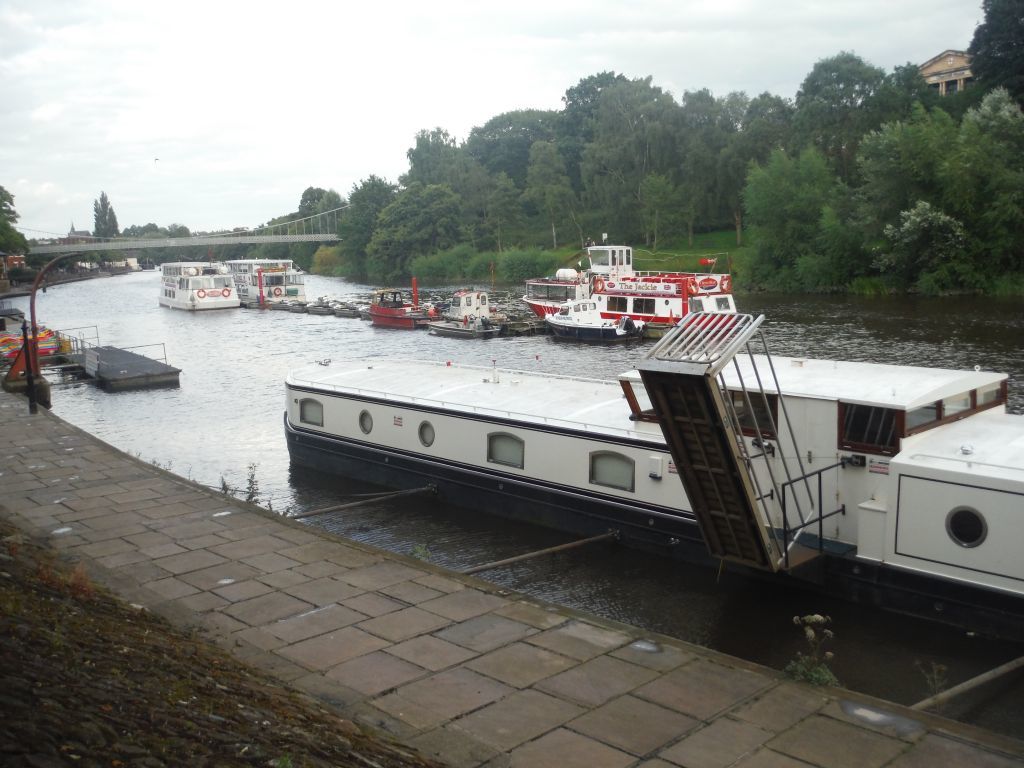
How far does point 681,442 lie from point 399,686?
559 centimetres

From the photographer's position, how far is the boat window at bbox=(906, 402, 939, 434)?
1385 centimetres

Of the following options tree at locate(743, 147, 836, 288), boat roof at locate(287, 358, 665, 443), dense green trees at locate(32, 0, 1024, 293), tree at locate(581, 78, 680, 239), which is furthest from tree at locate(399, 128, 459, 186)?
boat roof at locate(287, 358, 665, 443)

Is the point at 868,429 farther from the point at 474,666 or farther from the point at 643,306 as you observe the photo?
the point at 643,306

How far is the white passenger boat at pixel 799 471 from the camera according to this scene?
1247 centimetres

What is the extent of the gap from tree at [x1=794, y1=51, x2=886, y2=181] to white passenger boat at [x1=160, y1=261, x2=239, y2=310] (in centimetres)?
5816

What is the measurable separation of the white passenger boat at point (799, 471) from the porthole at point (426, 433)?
179cm

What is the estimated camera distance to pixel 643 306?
5653cm

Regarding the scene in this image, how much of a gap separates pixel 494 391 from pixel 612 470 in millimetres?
5034

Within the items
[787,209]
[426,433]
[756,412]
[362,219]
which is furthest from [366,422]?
[362,219]

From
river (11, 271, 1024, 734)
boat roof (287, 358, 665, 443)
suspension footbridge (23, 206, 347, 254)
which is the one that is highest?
suspension footbridge (23, 206, 347, 254)

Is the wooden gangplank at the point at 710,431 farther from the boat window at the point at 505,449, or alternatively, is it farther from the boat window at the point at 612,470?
the boat window at the point at 505,449

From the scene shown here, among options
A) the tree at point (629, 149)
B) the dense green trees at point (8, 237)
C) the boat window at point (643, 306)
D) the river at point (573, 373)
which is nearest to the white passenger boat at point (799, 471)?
the river at point (573, 373)

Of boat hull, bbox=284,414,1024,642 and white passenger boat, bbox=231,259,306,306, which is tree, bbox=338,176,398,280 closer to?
white passenger boat, bbox=231,259,306,306

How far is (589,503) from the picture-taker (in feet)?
58.7
